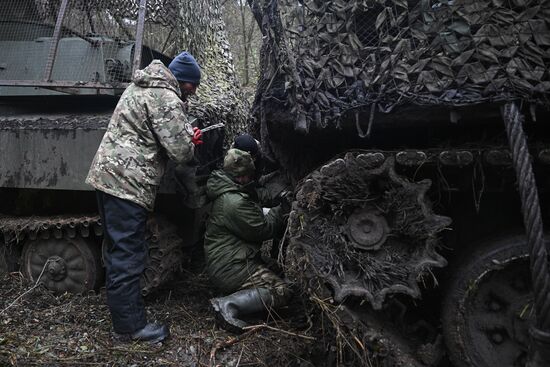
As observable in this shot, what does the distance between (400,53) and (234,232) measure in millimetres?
1904

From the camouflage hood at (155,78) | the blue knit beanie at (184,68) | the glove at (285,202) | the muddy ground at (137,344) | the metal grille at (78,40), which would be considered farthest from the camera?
the metal grille at (78,40)

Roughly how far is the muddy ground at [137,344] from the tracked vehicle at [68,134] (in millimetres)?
256

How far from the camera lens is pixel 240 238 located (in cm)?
415

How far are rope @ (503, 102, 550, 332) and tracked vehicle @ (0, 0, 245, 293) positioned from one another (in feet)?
8.16

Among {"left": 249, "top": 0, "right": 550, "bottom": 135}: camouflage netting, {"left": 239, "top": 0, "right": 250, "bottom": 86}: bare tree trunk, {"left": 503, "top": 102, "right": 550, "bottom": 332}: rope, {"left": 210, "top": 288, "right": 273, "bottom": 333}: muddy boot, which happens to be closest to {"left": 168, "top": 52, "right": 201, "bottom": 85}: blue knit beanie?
{"left": 249, "top": 0, "right": 550, "bottom": 135}: camouflage netting

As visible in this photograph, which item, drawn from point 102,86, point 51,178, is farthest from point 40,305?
point 102,86

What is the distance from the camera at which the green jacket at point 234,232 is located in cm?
404

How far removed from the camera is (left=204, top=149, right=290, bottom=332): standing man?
4.00 m

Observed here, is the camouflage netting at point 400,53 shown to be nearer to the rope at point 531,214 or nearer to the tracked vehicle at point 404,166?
the tracked vehicle at point 404,166

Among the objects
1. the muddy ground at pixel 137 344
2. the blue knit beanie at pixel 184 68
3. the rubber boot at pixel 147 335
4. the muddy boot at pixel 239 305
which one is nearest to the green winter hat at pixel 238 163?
the blue knit beanie at pixel 184 68

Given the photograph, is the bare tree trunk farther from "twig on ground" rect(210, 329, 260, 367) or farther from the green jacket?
"twig on ground" rect(210, 329, 260, 367)

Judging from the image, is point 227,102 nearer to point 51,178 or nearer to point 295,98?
point 51,178

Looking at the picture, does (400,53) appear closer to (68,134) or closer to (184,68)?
(184,68)

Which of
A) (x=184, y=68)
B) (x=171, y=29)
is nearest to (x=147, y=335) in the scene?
(x=184, y=68)
